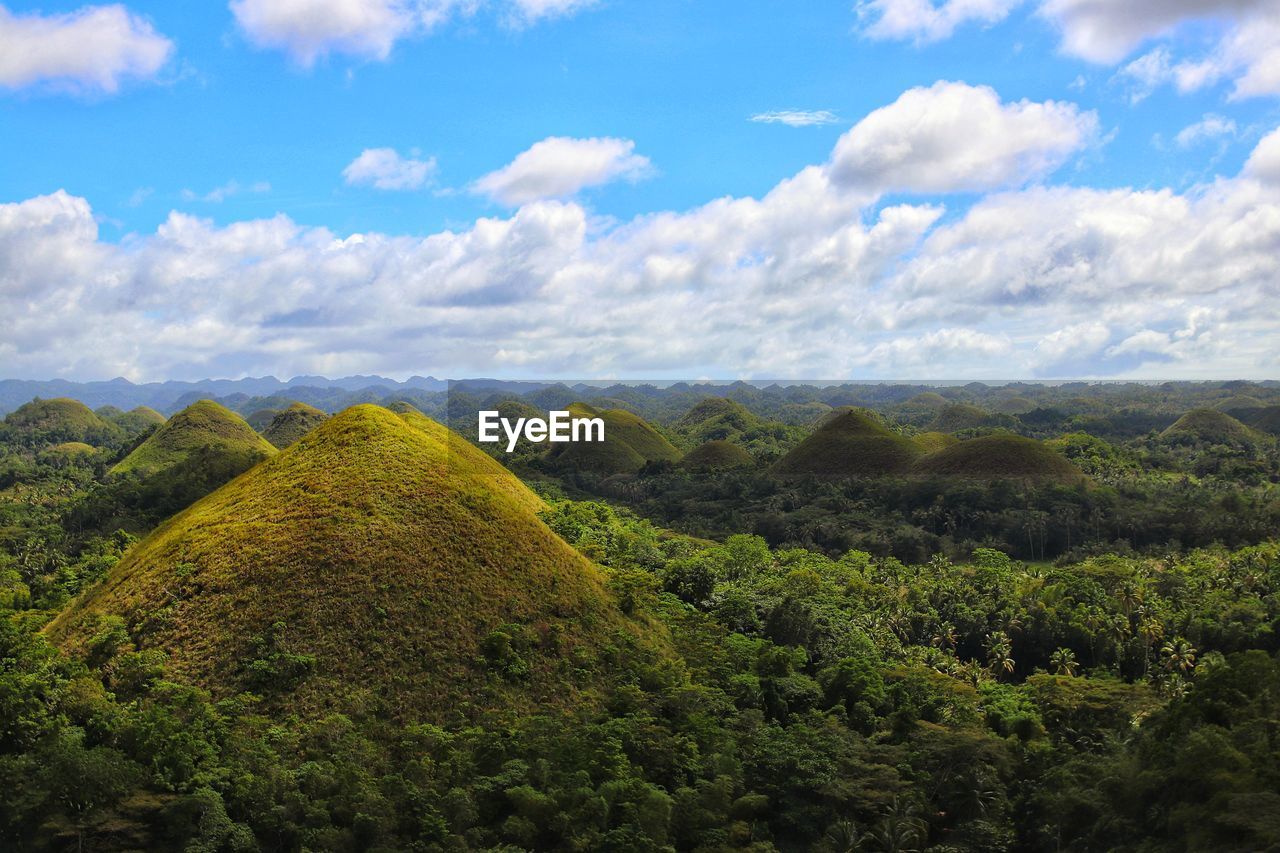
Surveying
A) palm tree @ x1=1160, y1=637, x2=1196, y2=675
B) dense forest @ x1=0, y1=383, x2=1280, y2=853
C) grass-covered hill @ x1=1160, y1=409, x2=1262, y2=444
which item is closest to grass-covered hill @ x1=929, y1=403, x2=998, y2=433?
grass-covered hill @ x1=1160, y1=409, x2=1262, y2=444

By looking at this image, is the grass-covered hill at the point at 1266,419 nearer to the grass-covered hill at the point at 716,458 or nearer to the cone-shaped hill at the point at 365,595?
the grass-covered hill at the point at 716,458

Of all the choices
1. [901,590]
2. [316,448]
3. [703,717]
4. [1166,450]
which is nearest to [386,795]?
[703,717]

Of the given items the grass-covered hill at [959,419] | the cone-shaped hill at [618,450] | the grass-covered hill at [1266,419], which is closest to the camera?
the cone-shaped hill at [618,450]

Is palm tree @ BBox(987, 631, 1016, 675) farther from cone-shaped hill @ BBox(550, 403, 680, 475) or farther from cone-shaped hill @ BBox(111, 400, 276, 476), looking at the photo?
cone-shaped hill @ BBox(111, 400, 276, 476)

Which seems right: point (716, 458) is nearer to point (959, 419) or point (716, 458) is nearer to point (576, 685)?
point (576, 685)

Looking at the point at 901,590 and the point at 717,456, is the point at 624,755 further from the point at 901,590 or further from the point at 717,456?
the point at 717,456

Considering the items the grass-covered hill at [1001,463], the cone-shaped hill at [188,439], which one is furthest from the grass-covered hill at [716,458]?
the cone-shaped hill at [188,439]
